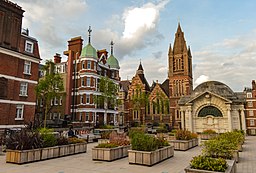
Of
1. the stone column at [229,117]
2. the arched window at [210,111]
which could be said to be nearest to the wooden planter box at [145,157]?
the stone column at [229,117]

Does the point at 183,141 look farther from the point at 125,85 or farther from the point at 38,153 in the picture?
the point at 125,85

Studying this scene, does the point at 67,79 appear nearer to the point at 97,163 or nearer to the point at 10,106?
the point at 10,106

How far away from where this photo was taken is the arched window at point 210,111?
31.9 m

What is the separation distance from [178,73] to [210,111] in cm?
3434

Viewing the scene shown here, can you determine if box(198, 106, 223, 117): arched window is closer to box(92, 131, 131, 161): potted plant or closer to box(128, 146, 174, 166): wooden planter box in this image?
box(92, 131, 131, 161): potted plant

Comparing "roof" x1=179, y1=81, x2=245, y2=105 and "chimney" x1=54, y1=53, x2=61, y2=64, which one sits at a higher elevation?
"chimney" x1=54, y1=53, x2=61, y2=64

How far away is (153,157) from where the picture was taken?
34.6 feet

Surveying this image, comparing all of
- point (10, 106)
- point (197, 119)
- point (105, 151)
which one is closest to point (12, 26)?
point (10, 106)

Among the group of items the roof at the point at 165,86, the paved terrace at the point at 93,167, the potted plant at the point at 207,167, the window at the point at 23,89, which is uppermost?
the roof at the point at 165,86

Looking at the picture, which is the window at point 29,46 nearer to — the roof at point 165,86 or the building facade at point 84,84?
the building facade at point 84,84

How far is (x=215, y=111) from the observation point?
32.1 metres

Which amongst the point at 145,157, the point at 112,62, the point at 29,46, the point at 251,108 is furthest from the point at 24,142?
the point at 251,108

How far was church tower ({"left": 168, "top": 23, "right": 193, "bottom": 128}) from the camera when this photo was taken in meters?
62.9

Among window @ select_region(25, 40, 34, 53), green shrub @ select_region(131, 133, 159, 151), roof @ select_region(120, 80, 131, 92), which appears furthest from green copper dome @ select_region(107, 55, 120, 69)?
green shrub @ select_region(131, 133, 159, 151)
